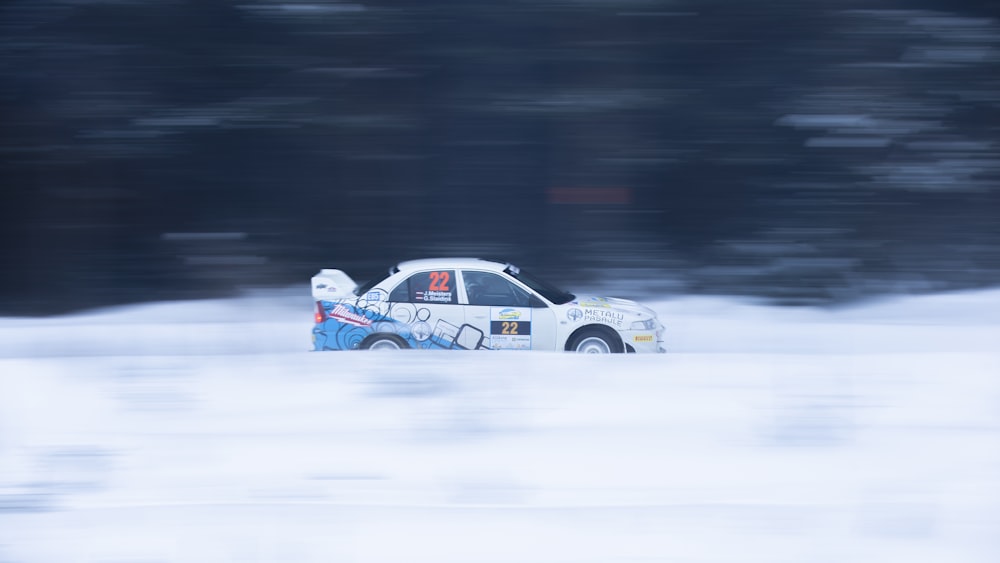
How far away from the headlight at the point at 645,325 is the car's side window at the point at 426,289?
1665 millimetres

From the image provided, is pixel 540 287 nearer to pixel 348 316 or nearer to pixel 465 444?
pixel 348 316

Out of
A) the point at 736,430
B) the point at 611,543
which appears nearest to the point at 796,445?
the point at 736,430

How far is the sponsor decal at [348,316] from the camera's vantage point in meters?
7.55

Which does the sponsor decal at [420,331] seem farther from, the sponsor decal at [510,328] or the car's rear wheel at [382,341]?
the sponsor decal at [510,328]

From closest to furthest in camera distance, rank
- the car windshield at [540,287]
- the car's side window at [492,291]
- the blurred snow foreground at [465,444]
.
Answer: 1. the blurred snow foreground at [465,444]
2. the car's side window at [492,291]
3. the car windshield at [540,287]

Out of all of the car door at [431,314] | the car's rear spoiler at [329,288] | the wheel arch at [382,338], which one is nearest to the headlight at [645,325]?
the car door at [431,314]

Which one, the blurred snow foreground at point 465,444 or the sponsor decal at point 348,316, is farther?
the sponsor decal at point 348,316

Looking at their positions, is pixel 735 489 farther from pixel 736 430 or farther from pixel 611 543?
pixel 611 543

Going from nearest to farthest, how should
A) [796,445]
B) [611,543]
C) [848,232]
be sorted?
[611,543] → [796,445] → [848,232]

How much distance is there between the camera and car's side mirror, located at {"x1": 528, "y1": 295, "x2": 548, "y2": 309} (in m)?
7.69

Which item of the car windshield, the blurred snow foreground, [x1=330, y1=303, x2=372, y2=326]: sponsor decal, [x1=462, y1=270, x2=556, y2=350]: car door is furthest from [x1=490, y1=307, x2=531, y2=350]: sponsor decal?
the blurred snow foreground

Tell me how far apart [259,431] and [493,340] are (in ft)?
13.1

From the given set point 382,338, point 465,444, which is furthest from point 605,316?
point 465,444

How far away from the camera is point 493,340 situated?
7555 millimetres
